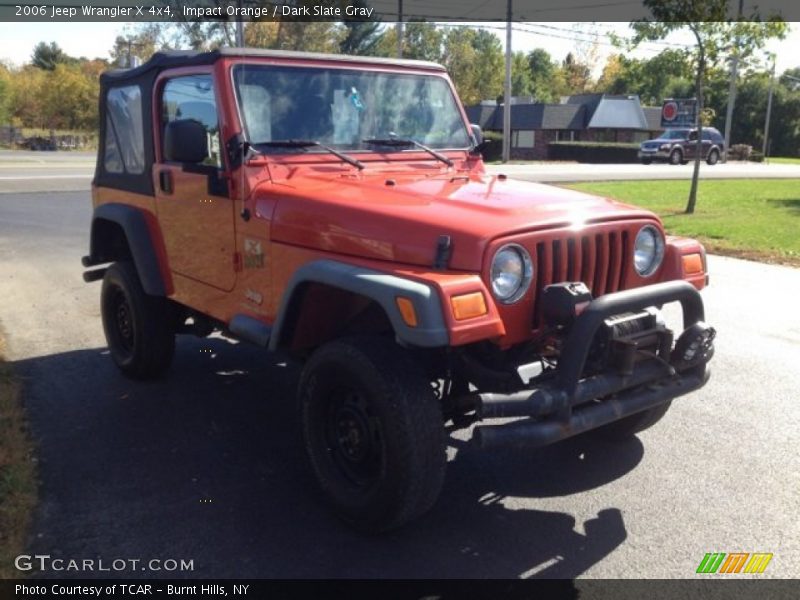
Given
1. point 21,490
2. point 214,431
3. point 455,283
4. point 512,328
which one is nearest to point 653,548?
point 512,328

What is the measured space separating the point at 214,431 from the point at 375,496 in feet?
5.33

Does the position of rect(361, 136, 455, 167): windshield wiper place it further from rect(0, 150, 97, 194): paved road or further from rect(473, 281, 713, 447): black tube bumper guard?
rect(0, 150, 97, 194): paved road

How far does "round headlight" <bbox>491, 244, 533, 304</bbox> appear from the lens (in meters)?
3.19

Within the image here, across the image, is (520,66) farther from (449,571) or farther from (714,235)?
(449,571)

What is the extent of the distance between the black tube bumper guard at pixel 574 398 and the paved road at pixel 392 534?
1.94ft

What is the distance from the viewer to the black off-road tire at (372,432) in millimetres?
3113

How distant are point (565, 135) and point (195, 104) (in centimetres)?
4857

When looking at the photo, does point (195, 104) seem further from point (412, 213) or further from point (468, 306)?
point (468, 306)

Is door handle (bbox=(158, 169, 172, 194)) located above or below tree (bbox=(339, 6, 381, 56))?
below

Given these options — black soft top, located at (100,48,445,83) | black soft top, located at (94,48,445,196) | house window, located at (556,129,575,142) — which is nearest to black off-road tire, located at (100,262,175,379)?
black soft top, located at (94,48,445,196)

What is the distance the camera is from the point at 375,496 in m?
3.29

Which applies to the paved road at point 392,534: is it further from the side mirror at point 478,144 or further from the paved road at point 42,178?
the paved road at point 42,178

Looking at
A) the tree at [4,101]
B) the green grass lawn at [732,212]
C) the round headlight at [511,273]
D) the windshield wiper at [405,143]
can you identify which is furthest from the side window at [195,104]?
the tree at [4,101]

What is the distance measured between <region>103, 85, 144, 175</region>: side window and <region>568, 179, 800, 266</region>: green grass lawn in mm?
8176
